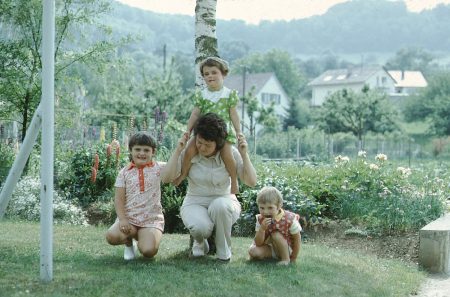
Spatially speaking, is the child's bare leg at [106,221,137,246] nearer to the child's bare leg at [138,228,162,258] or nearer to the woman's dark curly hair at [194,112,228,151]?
the child's bare leg at [138,228,162,258]

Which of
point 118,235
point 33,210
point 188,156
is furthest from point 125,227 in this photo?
point 33,210

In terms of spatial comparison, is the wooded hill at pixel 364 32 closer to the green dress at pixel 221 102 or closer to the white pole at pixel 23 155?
the green dress at pixel 221 102

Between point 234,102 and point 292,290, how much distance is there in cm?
171

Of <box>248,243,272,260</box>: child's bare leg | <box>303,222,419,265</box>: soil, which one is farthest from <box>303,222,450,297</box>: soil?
<box>248,243,272,260</box>: child's bare leg

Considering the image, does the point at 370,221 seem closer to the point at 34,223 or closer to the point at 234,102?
the point at 234,102

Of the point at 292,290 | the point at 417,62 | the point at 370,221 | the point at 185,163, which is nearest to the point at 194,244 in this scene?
the point at 185,163

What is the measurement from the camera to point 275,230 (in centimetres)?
523

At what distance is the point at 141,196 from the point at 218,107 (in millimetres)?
1012

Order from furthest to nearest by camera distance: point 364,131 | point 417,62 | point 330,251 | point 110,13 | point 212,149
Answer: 1. point 417,62
2. point 364,131
3. point 110,13
4. point 330,251
5. point 212,149

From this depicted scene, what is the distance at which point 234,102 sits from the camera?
5.30 meters

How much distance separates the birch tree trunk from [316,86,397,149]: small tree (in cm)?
3402

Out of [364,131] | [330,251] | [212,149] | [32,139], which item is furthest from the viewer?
[364,131]

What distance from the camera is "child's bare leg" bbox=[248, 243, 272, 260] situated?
5320 millimetres

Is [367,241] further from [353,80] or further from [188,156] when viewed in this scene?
[353,80]
